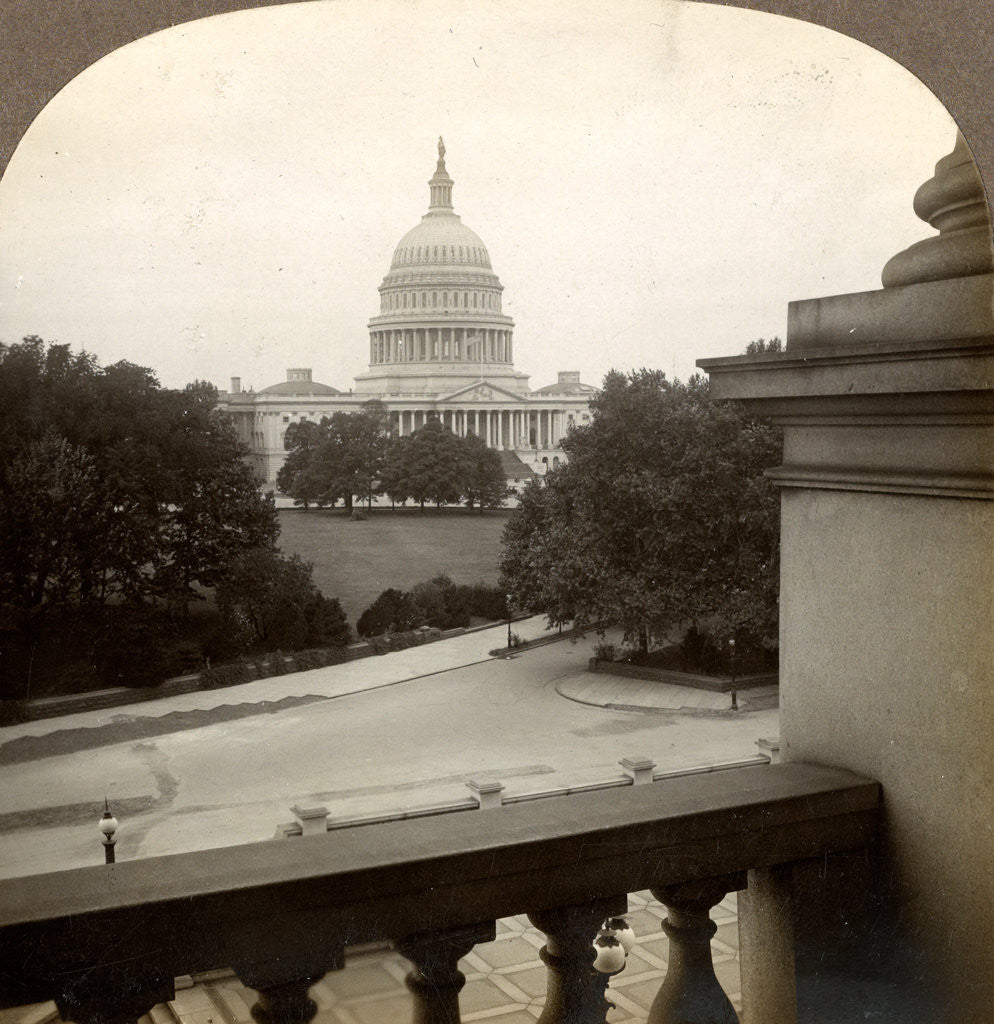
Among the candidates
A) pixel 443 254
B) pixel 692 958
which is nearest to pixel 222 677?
pixel 443 254

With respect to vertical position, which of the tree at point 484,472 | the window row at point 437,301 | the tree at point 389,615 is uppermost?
the window row at point 437,301

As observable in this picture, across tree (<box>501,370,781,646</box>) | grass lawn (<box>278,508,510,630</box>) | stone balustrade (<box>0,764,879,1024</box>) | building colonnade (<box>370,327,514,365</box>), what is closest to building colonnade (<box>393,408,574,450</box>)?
tree (<box>501,370,781,646</box>)

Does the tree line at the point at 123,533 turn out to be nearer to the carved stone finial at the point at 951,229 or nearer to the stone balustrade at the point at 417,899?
the stone balustrade at the point at 417,899

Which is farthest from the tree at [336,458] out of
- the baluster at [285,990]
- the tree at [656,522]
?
the baluster at [285,990]

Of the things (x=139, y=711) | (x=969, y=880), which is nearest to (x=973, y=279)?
(x=969, y=880)

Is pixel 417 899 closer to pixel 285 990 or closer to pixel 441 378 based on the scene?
pixel 285 990

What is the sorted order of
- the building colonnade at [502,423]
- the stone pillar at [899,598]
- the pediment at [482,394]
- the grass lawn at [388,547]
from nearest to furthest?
the stone pillar at [899,598], the grass lawn at [388,547], the pediment at [482,394], the building colonnade at [502,423]
